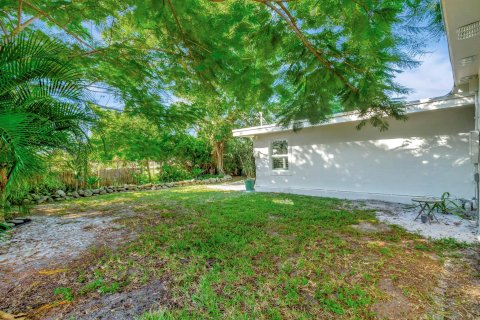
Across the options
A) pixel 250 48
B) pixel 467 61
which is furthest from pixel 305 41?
pixel 467 61

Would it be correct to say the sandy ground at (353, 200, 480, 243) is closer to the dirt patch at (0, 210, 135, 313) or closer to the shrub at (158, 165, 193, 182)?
the dirt patch at (0, 210, 135, 313)

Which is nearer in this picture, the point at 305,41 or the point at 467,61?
the point at 305,41

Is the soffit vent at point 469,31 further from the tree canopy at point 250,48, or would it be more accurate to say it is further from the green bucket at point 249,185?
the green bucket at point 249,185

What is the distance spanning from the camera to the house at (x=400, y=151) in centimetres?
528

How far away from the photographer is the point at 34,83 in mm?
2129

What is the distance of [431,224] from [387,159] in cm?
253

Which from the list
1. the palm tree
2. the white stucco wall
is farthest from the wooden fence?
the palm tree

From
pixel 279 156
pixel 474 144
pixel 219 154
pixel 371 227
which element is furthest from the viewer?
pixel 219 154

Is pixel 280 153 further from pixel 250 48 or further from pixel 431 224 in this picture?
pixel 250 48

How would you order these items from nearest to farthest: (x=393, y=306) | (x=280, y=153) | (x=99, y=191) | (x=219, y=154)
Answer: (x=393, y=306), (x=280, y=153), (x=99, y=191), (x=219, y=154)

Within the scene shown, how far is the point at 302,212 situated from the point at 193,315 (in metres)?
4.20

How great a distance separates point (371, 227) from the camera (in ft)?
15.1

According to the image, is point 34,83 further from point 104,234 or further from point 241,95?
point 104,234

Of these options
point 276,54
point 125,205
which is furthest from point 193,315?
point 125,205
